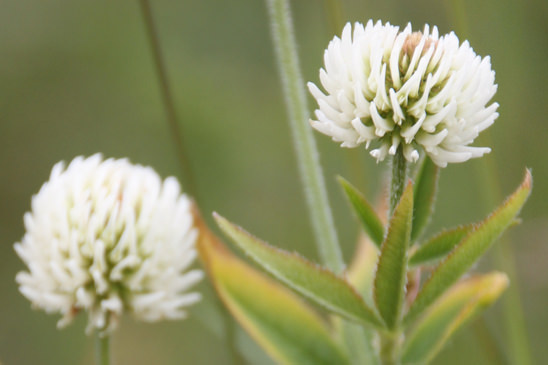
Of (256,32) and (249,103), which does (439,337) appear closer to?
(249,103)

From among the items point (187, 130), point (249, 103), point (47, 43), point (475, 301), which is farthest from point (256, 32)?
point (475, 301)

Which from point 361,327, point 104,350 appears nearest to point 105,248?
point 104,350

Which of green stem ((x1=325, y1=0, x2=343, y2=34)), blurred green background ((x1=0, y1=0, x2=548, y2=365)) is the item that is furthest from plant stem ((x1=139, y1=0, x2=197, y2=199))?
blurred green background ((x1=0, y1=0, x2=548, y2=365))

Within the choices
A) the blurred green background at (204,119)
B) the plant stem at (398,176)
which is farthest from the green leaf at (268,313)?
the blurred green background at (204,119)

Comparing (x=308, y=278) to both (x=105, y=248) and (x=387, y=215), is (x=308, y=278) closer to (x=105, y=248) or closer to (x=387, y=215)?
(x=387, y=215)

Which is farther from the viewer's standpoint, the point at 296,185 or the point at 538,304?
the point at 296,185

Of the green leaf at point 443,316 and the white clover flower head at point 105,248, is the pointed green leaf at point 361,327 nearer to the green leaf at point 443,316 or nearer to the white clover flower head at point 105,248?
the green leaf at point 443,316
